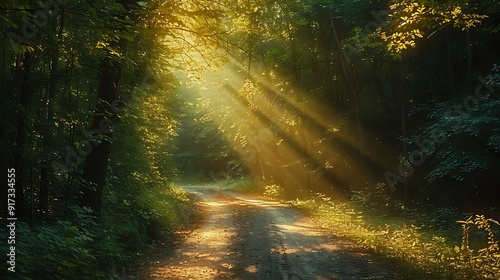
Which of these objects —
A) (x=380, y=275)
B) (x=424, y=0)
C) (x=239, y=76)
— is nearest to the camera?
(x=424, y=0)

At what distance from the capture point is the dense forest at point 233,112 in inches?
250

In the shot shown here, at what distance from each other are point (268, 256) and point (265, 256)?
0.30 ft

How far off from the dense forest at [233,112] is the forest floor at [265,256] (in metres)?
1.09

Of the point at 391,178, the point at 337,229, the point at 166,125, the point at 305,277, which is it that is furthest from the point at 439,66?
the point at 305,277

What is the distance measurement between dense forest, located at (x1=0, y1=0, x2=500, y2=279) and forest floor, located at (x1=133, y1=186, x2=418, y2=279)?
42.8 inches

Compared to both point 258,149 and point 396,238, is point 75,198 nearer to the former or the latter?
point 396,238

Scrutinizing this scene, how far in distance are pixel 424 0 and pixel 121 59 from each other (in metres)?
5.89

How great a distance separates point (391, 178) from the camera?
20.0 meters

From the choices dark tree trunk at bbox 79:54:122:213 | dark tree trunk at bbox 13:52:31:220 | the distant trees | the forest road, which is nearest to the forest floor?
the forest road

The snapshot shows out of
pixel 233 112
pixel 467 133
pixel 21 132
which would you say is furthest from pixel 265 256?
pixel 233 112

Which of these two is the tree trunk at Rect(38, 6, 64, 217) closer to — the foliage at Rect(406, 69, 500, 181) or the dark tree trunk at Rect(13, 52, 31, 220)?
the dark tree trunk at Rect(13, 52, 31, 220)

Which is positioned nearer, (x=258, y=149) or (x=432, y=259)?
(x=432, y=259)

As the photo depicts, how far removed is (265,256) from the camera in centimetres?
1045

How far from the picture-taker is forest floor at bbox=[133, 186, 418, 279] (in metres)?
8.75
